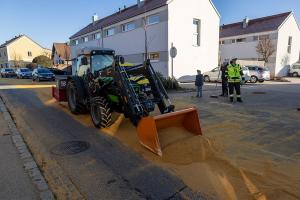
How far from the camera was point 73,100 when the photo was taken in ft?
30.3

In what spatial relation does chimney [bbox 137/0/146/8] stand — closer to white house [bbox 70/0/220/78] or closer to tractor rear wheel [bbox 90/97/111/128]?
white house [bbox 70/0/220/78]

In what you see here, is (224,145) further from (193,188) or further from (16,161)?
(16,161)

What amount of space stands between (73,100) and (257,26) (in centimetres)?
3444

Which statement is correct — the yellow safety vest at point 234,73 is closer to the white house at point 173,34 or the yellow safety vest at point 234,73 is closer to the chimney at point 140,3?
the white house at point 173,34

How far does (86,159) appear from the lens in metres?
5.10

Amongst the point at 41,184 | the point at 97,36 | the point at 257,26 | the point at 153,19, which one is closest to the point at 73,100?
the point at 41,184

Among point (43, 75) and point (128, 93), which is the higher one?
point (43, 75)

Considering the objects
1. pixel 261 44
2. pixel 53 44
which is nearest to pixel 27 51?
pixel 53 44

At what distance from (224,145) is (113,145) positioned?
99.0 inches

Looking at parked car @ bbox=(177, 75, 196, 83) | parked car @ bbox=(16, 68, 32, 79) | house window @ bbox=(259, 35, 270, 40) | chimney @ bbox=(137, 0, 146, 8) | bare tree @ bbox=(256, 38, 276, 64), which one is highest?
chimney @ bbox=(137, 0, 146, 8)

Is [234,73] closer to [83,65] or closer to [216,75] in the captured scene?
[83,65]

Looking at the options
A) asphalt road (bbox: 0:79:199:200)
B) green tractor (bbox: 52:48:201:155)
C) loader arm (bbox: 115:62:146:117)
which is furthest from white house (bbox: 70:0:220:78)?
asphalt road (bbox: 0:79:199:200)

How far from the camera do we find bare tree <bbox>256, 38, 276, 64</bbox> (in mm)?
32219

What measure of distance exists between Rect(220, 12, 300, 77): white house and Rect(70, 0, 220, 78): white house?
32.1 feet
